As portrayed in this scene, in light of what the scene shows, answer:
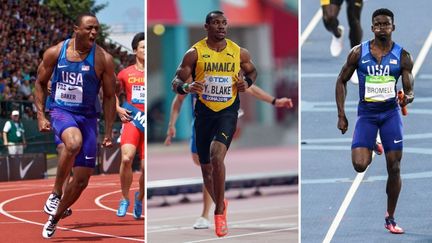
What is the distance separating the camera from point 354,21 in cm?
846

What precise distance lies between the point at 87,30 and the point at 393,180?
7.49 feet

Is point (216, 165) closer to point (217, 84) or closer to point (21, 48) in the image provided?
point (217, 84)

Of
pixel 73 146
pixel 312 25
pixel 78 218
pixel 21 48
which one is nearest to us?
pixel 73 146

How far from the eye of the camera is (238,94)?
23.6 ft

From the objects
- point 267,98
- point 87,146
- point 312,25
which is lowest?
point 87,146

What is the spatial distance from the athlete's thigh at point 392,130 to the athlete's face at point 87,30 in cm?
203

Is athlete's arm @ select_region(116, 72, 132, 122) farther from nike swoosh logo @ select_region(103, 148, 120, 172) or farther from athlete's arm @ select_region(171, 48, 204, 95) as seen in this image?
nike swoosh logo @ select_region(103, 148, 120, 172)

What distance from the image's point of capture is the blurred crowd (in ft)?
34.4

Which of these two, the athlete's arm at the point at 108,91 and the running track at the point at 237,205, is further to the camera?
the running track at the point at 237,205

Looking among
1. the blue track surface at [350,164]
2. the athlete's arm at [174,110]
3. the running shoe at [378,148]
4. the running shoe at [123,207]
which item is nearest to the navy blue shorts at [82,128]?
the athlete's arm at [174,110]

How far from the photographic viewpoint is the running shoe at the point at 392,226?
7.21 meters

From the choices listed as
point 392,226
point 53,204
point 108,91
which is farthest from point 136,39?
point 392,226

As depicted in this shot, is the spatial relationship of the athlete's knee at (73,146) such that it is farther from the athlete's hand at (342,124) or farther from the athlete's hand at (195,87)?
the athlete's hand at (342,124)

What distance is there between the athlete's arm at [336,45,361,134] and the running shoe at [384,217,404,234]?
657 mm
